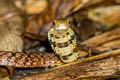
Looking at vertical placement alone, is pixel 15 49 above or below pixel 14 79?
above

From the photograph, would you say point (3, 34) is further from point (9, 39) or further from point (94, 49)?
point (94, 49)

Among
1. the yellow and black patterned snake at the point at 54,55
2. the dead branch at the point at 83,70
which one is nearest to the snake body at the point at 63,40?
the yellow and black patterned snake at the point at 54,55

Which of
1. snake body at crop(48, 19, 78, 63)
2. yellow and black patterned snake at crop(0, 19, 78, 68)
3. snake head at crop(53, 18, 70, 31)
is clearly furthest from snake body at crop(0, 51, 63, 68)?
snake head at crop(53, 18, 70, 31)

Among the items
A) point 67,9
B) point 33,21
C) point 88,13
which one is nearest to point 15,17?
point 33,21

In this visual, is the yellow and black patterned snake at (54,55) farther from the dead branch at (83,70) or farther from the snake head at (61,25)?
the dead branch at (83,70)

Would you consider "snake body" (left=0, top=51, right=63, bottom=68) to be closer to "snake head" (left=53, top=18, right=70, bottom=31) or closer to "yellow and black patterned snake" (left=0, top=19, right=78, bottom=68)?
"yellow and black patterned snake" (left=0, top=19, right=78, bottom=68)

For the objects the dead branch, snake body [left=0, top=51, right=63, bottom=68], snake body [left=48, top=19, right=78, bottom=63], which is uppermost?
snake body [left=48, top=19, right=78, bottom=63]

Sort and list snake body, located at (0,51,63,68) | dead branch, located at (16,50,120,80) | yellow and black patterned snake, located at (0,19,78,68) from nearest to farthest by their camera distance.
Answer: dead branch, located at (16,50,120,80) → yellow and black patterned snake, located at (0,19,78,68) → snake body, located at (0,51,63,68)

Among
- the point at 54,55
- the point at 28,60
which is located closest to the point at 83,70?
the point at 54,55
